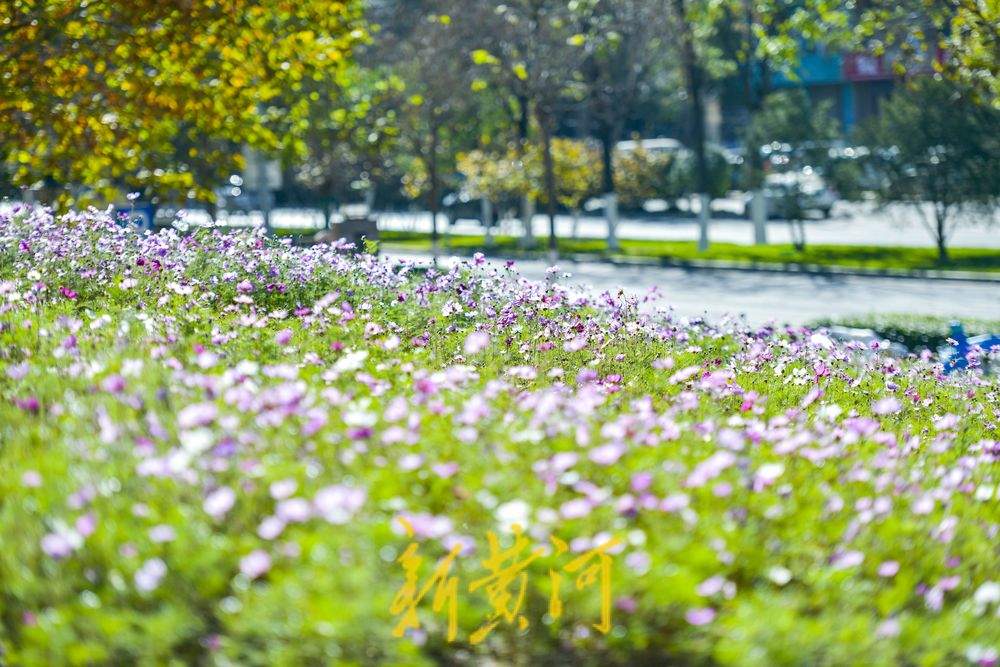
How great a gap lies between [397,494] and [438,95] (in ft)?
112

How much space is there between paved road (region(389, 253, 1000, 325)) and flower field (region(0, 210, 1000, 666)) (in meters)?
15.2

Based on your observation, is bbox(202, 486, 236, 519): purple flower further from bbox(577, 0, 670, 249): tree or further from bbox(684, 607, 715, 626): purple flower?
bbox(577, 0, 670, 249): tree

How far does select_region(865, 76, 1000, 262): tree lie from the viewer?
29.2m

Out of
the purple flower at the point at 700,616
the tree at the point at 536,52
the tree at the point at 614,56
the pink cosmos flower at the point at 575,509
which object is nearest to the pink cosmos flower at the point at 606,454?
the pink cosmos flower at the point at 575,509

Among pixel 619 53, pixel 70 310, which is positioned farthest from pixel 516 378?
A: pixel 619 53

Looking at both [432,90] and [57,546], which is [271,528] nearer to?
[57,546]

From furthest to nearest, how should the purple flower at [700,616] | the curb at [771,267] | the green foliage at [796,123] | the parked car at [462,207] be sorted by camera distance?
the parked car at [462,207] → the green foliage at [796,123] → the curb at [771,267] → the purple flower at [700,616]

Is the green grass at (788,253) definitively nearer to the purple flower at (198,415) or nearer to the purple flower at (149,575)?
the purple flower at (198,415)

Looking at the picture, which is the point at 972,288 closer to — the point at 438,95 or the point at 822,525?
the point at 438,95

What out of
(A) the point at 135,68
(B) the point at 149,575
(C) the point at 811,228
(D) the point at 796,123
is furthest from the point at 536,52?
(B) the point at 149,575

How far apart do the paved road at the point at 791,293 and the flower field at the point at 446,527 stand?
50.0 ft

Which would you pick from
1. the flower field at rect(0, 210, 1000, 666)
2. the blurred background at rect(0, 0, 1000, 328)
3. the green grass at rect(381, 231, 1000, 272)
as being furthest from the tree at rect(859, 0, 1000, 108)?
the green grass at rect(381, 231, 1000, 272)

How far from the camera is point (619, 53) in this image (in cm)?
Result: 4856

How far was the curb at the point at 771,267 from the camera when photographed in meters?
27.4
